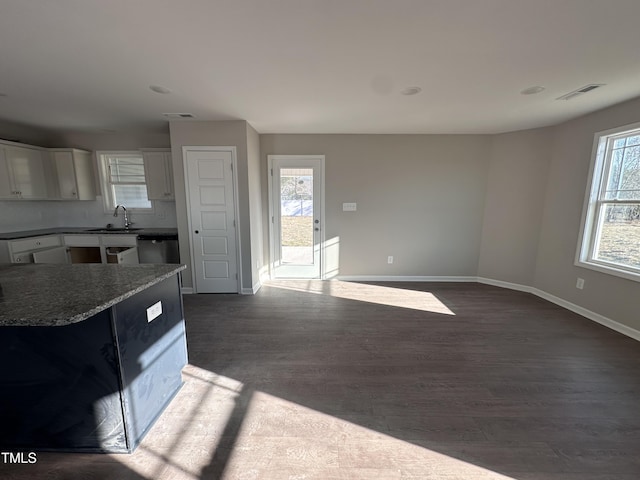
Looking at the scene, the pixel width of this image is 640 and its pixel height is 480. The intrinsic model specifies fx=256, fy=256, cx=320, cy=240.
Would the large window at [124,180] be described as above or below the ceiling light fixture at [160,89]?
below

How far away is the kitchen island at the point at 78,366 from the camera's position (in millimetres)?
1334

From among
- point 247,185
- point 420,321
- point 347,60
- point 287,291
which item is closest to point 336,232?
point 287,291

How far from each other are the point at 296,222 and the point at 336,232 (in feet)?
2.35

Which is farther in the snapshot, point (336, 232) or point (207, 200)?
point (336, 232)

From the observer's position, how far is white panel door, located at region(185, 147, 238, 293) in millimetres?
3598

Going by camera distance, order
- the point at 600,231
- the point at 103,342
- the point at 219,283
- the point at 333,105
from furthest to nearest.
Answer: the point at 219,283, the point at 600,231, the point at 333,105, the point at 103,342

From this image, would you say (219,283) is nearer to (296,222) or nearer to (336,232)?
(296,222)

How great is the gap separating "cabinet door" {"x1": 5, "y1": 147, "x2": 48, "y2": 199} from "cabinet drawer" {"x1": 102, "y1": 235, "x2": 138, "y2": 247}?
123 centimetres

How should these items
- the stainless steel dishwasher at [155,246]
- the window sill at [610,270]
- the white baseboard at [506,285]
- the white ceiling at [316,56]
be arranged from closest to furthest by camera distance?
the white ceiling at [316,56] → the window sill at [610,270] → the stainless steel dishwasher at [155,246] → the white baseboard at [506,285]

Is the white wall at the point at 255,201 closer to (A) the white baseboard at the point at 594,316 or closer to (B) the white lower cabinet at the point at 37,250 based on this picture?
(B) the white lower cabinet at the point at 37,250

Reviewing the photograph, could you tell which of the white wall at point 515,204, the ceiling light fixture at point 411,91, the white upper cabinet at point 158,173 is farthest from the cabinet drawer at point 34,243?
the white wall at point 515,204

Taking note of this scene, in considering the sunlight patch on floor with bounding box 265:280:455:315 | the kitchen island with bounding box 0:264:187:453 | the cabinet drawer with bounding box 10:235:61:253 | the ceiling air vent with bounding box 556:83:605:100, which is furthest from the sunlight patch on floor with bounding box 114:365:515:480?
the cabinet drawer with bounding box 10:235:61:253

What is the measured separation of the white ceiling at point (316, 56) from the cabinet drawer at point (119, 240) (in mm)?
1731

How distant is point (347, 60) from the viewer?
77.2 inches
